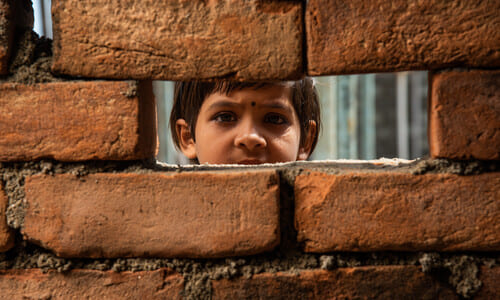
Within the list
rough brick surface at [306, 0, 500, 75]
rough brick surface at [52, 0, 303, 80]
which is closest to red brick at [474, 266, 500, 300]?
rough brick surface at [306, 0, 500, 75]

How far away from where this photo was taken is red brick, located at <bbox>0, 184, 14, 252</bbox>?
3.06ft

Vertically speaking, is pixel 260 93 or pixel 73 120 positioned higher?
pixel 260 93

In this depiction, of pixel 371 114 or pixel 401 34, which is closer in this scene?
pixel 401 34

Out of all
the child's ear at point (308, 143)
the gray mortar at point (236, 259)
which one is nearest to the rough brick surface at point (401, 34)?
the gray mortar at point (236, 259)

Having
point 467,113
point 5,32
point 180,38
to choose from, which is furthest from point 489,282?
point 5,32

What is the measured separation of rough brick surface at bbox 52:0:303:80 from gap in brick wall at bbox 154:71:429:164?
316 cm

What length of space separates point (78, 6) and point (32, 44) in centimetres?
15

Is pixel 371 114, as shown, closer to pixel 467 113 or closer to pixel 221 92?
pixel 221 92

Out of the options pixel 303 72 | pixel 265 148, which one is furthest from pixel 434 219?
pixel 265 148

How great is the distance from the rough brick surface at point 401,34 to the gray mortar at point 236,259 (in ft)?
0.78

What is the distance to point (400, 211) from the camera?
0.90 meters

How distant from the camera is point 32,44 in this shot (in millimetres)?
923

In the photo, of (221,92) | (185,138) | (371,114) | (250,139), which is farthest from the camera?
(371,114)

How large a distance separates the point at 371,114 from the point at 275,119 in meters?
2.63
